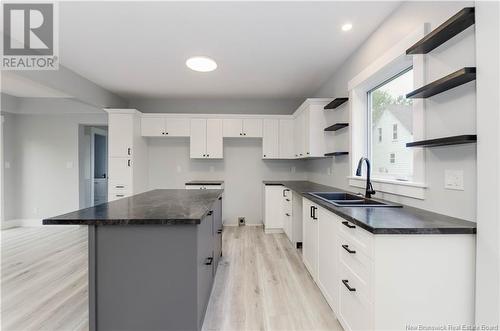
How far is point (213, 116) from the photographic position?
4.64m

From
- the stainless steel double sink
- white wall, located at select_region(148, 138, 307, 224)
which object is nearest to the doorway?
white wall, located at select_region(148, 138, 307, 224)

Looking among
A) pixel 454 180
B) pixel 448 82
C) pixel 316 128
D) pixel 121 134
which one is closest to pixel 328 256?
pixel 454 180

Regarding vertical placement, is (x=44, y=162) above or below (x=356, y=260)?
above

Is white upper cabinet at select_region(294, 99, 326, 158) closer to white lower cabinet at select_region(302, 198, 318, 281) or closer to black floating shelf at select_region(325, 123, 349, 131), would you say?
black floating shelf at select_region(325, 123, 349, 131)

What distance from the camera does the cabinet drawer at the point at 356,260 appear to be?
1304 mm

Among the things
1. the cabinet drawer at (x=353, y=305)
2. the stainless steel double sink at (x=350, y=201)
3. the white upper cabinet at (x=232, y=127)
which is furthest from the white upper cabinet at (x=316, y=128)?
the cabinet drawer at (x=353, y=305)

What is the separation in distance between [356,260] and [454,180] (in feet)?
2.52

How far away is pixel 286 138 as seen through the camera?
4695 millimetres

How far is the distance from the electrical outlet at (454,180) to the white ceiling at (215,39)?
1.48 metres

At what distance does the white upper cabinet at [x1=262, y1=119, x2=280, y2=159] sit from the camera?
4691 millimetres

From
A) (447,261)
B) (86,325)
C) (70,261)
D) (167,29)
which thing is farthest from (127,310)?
(167,29)

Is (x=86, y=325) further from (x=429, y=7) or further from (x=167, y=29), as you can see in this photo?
(x=429, y=7)

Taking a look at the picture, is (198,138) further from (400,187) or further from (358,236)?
(358,236)

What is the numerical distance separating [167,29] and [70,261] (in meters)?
3.05
